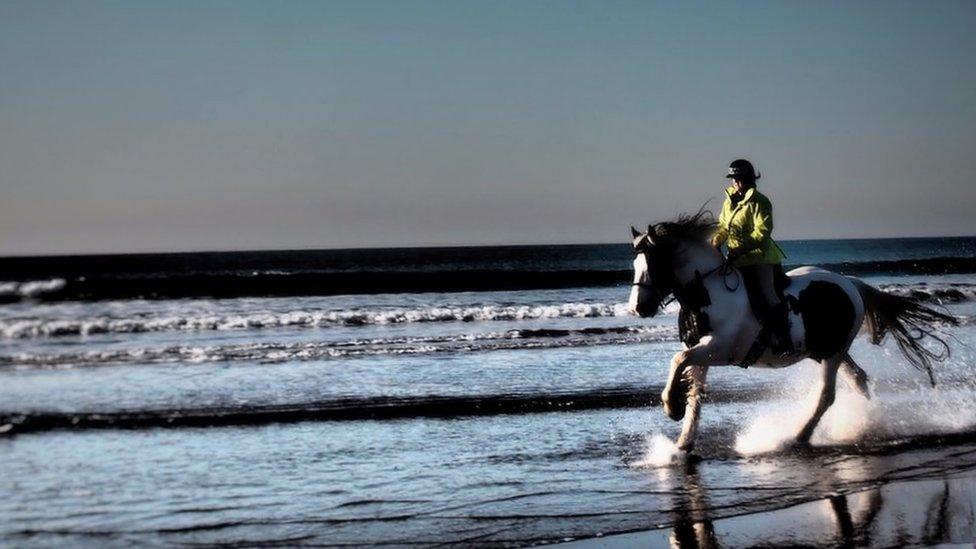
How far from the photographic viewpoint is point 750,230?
10250 mm

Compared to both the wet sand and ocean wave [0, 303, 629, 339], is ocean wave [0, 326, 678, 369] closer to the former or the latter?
ocean wave [0, 303, 629, 339]

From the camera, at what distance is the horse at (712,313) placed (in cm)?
977

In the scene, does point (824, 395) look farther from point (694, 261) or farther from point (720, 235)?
point (694, 261)

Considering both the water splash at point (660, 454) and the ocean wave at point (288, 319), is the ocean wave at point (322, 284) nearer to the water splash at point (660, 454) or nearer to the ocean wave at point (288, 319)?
the ocean wave at point (288, 319)

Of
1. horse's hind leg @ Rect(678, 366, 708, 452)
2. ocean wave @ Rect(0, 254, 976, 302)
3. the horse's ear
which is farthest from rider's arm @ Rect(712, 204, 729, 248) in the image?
ocean wave @ Rect(0, 254, 976, 302)

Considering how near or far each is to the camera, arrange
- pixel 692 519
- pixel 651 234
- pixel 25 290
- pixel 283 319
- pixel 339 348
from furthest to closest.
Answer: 1. pixel 25 290
2. pixel 283 319
3. pixel 339 348
4. pixel 651 234
5. pixel 692 519

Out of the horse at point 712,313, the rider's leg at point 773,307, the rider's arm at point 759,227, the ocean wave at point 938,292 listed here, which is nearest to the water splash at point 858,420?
the horse at point 712,313

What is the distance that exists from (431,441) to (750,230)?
3590 millimetres

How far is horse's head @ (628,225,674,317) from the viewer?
9.54 metres

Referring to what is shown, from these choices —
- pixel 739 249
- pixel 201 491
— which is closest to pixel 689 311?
pixel 739 249

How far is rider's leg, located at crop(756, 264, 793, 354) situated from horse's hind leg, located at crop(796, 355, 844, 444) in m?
0.83

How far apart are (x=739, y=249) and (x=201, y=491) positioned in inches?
201

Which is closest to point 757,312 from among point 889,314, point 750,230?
point 750,230

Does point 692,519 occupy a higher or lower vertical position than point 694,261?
lower
